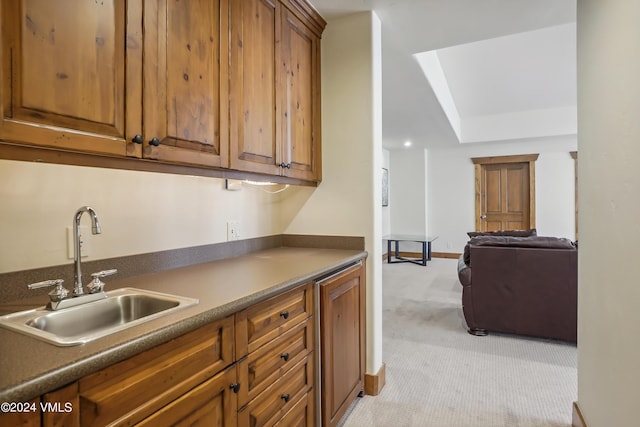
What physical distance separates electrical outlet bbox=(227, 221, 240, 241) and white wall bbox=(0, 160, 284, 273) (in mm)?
34

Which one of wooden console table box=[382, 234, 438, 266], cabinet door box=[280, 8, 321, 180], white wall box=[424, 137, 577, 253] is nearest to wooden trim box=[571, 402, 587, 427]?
cabinet door box=[280, 8, 321, 180]

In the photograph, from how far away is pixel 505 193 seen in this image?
7.24 meters

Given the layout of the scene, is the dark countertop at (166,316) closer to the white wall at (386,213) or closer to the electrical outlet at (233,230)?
the electrical outlet at (233,230)

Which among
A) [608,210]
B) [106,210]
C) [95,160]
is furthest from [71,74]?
[608,210]

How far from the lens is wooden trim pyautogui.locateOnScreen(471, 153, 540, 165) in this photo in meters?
6.92

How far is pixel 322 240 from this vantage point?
7.94 feet

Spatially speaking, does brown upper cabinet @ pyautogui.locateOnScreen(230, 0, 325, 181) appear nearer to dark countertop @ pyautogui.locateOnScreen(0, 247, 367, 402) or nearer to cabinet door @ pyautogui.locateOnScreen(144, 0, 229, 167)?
cabinet door @ pyautogui.locateOnScreen(144, 0, 229, 167)

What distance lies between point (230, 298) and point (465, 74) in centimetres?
491

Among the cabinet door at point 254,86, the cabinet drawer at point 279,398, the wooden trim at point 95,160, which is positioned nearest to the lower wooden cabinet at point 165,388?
the cabinet drawer at point 279,398

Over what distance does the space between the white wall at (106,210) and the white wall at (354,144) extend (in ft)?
2.15

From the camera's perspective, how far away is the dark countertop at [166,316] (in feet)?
2.22

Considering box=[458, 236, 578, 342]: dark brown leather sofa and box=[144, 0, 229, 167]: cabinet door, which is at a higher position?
box=[144, 0, 229, 167]: cabinet door

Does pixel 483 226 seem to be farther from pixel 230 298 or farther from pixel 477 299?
pixel 230 298

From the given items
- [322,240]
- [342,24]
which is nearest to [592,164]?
[322,240]
